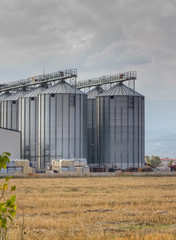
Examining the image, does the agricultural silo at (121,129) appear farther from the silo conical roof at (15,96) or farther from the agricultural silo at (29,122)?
the silo conical roof at (15,96)

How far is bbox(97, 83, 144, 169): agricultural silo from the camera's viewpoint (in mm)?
85562

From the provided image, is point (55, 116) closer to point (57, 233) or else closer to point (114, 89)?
point (114, 89)

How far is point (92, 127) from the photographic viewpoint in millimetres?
93812

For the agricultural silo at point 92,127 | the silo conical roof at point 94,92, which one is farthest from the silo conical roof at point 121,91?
the silo conical roof at point 94,92

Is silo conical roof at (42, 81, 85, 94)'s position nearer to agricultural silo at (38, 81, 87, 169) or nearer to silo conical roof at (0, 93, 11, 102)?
agricultural silo at (38, 81, 87, 169)

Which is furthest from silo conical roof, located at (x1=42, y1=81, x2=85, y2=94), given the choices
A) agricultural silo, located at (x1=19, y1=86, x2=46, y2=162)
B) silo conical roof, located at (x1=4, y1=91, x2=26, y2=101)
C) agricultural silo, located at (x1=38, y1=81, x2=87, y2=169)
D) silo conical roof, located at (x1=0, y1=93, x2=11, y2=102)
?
silo conical roof, located at (x1=0, y1=93, x2=11, y2=102)

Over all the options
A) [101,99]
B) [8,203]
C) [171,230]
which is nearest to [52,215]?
[171,230]

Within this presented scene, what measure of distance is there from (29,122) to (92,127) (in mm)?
13449

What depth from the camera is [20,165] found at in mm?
70188

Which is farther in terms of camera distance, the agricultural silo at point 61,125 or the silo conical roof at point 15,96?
the silo conical roof at point 15,96

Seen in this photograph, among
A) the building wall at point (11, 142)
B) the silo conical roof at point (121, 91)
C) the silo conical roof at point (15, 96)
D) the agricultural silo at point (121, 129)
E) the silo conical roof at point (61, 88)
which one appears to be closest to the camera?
the building wall at point (11, 142)

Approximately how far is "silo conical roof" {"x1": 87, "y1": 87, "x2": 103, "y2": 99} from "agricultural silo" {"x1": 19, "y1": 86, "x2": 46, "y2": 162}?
1192cm

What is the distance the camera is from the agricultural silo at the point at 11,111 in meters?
95.1

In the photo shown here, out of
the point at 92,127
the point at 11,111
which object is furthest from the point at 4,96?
the point at 92,127
